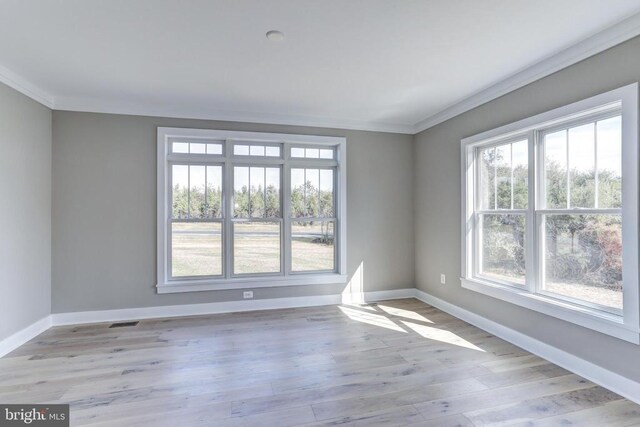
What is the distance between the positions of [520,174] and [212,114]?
368 cm

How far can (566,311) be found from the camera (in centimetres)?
267

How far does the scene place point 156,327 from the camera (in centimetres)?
366

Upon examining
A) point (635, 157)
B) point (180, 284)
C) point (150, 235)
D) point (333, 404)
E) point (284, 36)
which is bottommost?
point (333, 404)

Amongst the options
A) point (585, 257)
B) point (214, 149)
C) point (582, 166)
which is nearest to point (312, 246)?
point (214, 149)

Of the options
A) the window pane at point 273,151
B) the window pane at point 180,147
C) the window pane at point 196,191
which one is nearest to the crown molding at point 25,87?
the window pane at point 180,147

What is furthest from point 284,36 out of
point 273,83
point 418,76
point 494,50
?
point 494,50

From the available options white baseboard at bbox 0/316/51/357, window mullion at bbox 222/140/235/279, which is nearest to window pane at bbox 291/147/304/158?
window mullion at bbox 222/140/235/279

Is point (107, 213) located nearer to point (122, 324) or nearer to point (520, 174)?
point (122, 324)

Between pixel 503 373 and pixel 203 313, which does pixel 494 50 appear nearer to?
pixel 503 373

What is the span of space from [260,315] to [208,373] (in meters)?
1.46

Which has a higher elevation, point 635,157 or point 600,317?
point 635,157

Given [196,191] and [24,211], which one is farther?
[196,191]

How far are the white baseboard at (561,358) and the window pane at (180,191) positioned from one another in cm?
375

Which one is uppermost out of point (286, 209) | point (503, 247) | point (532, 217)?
point (286, 209)
